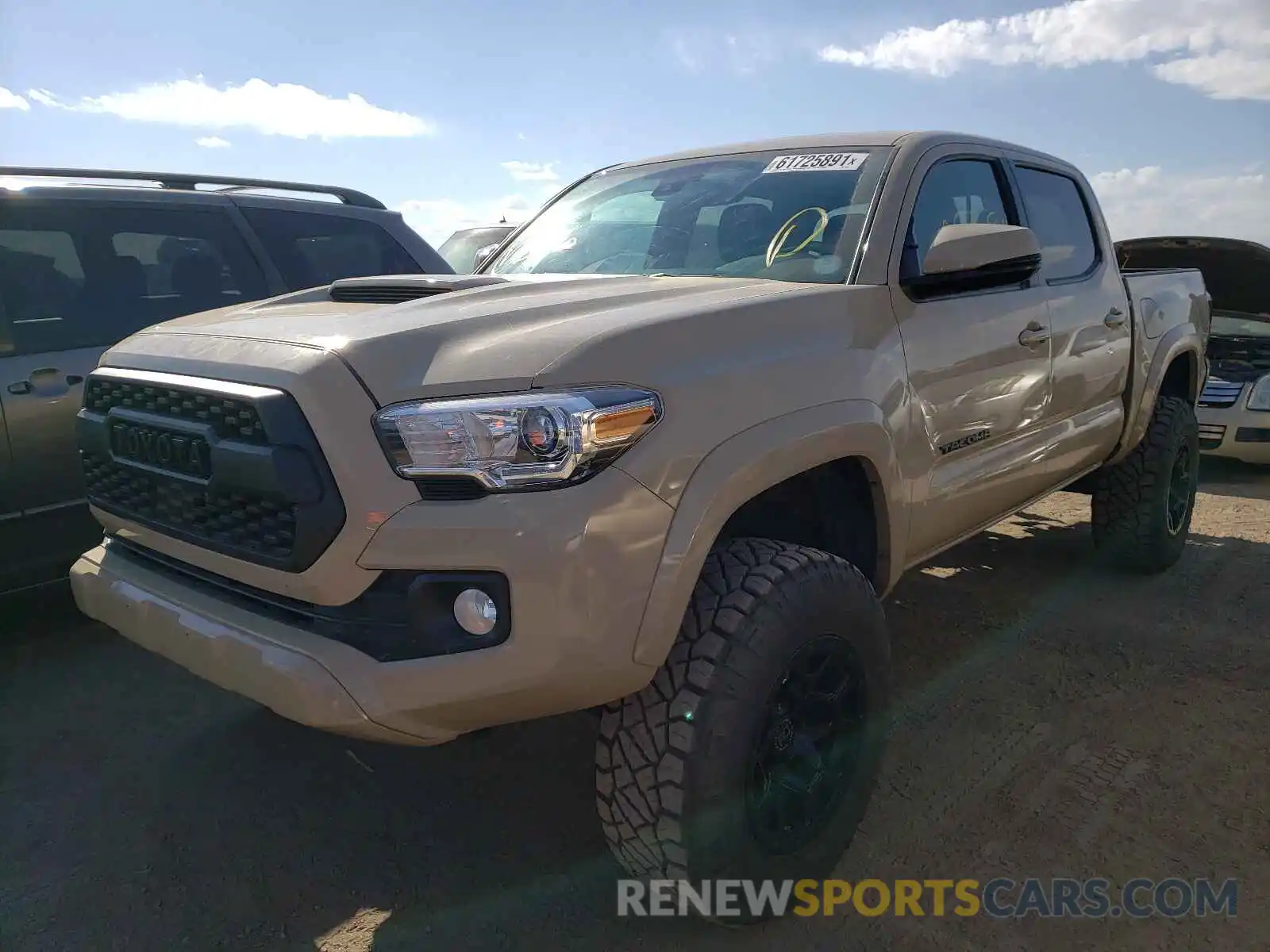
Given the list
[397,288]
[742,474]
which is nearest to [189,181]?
[397,288]

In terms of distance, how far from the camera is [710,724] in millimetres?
1905

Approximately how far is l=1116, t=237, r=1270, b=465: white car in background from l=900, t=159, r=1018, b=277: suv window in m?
4.09

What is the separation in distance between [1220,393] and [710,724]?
24.3 feet

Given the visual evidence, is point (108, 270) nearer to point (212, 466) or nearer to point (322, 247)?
point (322, 247)

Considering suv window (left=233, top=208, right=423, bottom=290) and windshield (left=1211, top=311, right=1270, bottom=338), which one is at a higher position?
suv window (left=233, top=208, right=423, bottom=290)

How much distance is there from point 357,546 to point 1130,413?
3.69 meters

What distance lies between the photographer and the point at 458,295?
2311 mm

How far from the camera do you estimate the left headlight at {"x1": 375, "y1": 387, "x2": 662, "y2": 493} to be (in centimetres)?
175

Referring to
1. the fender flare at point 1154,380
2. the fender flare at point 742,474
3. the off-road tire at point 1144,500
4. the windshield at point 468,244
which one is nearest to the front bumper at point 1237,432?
the fender flare at point 1154,380

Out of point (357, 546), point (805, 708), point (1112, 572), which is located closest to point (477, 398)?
point (357, 546)

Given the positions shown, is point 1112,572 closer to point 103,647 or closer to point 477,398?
point 477,398

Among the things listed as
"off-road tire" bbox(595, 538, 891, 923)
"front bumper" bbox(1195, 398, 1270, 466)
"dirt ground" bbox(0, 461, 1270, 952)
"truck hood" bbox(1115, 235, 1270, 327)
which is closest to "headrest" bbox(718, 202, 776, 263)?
"off-road tire" bbox(595, 538, 891, 923)

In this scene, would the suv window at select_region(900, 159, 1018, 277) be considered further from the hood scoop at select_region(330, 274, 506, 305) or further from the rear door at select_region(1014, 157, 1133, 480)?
the hood scoop at select_region(330, 274, 506, 305)

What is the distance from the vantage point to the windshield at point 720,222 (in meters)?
2.73
